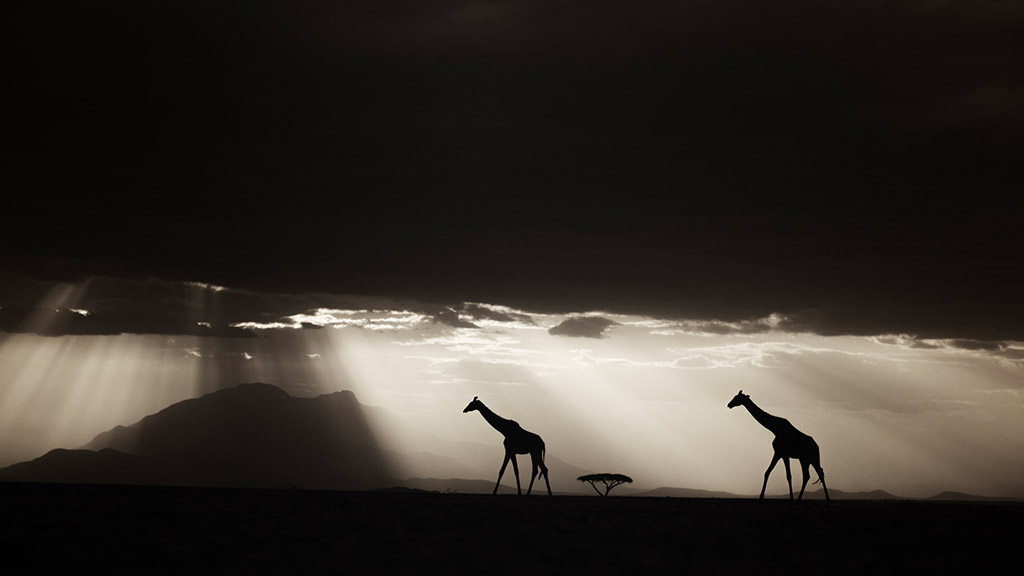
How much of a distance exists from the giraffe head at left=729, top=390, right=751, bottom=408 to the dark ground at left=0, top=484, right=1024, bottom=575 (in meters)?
14.3

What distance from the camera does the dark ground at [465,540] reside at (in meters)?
16.9

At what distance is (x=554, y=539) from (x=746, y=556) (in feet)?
15.6

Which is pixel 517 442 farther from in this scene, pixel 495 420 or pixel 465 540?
pixel 465 540

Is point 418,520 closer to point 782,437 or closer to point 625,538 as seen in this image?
point 625,538

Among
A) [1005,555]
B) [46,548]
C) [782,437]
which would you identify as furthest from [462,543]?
[782,437]

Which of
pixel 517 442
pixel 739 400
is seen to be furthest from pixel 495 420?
pixel 739 400

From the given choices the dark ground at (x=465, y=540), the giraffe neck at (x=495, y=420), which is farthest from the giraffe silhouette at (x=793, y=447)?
the giraffe neck at (x=495, y=420)

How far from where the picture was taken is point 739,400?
161 ft

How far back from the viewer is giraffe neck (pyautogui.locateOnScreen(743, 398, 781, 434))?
45750 mm

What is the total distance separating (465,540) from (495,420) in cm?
3119

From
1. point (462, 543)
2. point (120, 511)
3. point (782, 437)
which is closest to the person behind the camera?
point (462, 543)

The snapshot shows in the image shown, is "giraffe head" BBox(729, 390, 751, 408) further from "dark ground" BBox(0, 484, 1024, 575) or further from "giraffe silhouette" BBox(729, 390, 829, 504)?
Result: "dark ground" BBox(0, 484, 1024, 575)

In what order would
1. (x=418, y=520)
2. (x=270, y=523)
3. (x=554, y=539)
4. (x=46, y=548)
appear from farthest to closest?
(x=418, y=520) → (x=270, y=523) → (x=554, y=539) → (x=46, y=548)

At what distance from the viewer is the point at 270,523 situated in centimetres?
2538
